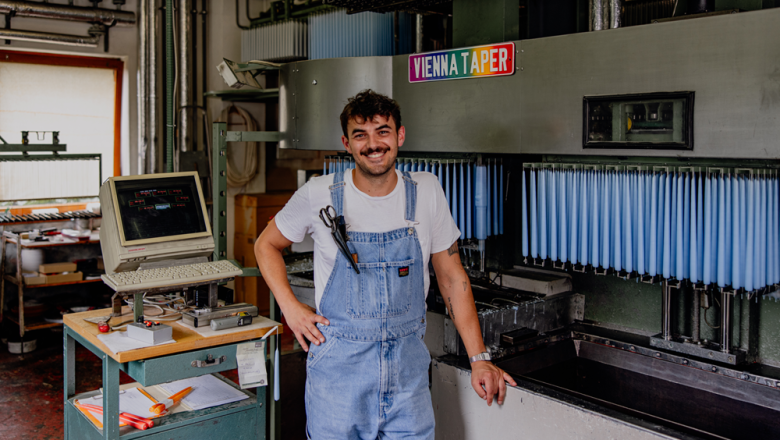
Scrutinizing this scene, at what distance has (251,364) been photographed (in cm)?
229

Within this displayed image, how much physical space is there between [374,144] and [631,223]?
0.79m

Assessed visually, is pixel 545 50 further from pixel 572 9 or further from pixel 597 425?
pixel 597 425

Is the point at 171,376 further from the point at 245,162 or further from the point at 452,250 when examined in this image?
the point at 245,162

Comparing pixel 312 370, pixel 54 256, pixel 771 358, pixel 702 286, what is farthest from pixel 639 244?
pixel 54 256

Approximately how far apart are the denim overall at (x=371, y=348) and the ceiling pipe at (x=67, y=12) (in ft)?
13.4

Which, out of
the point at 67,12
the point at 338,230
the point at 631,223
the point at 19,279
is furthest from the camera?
the point at 67,12

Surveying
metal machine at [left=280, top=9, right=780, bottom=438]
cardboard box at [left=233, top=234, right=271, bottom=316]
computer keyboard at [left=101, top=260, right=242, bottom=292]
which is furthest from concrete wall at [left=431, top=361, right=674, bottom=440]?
cardboard box at [left=233, top=234, right=271, bottom=316]

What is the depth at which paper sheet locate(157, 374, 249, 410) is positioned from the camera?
236 cm

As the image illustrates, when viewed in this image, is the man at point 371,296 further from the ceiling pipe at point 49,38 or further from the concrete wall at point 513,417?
the ceiling pipe at point 49,38

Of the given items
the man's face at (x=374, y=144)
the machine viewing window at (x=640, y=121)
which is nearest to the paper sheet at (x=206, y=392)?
the man's face at (x=374, y=144)

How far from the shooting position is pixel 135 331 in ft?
7.12

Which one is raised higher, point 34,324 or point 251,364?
point 251,364

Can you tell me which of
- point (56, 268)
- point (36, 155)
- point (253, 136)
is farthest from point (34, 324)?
point (253, 136)

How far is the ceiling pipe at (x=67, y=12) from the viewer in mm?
4688
